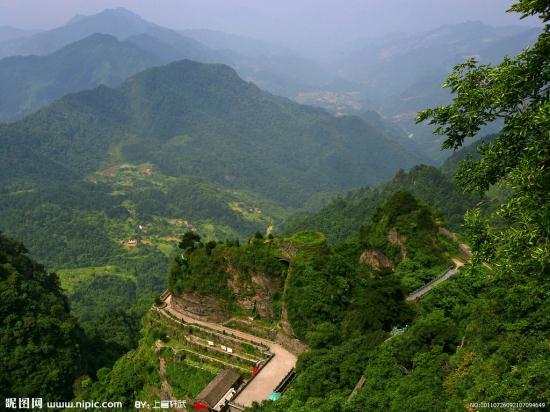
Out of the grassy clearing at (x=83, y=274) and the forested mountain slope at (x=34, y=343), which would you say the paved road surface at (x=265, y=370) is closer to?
the forested mountain slope at (x=34, y=343)

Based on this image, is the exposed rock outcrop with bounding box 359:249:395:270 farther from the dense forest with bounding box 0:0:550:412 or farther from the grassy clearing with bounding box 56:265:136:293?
the grassy clearing with bounding box 56:265:136:293

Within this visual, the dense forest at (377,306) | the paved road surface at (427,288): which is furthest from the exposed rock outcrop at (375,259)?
the paved road surface at (427,288)

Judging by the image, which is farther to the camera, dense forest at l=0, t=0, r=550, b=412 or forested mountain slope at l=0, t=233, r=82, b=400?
forested mountain slope at l=0, t=233, r=82, b=400

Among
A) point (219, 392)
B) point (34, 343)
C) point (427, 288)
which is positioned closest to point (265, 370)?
point (219, 392)

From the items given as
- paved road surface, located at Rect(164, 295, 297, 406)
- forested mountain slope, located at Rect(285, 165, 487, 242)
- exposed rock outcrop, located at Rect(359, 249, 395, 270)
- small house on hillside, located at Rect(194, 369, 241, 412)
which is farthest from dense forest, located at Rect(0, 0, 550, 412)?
forested mountain slope, located at Rect(285, 165, 487, 242)

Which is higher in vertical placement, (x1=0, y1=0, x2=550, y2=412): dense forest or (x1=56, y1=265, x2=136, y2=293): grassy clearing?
(x1=0, y1=0, x2=550, y2=412): dense forest

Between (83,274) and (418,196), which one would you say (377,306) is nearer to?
(418,196)

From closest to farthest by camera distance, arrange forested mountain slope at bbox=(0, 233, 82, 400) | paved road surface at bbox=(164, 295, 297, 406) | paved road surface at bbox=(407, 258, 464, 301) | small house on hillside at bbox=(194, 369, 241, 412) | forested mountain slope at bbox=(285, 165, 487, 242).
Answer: paved road surface at bbox=(164, 295, 297, 406)
small house on hillside at bbox=(194, 369, 241, 412)
paved road surface at bbox=(407, 258, 464, 301)
forested mountain slope at bbox=(0, 233, 82, 400)
forested mountain slope at bbox=(285, 165, 487, 242)
